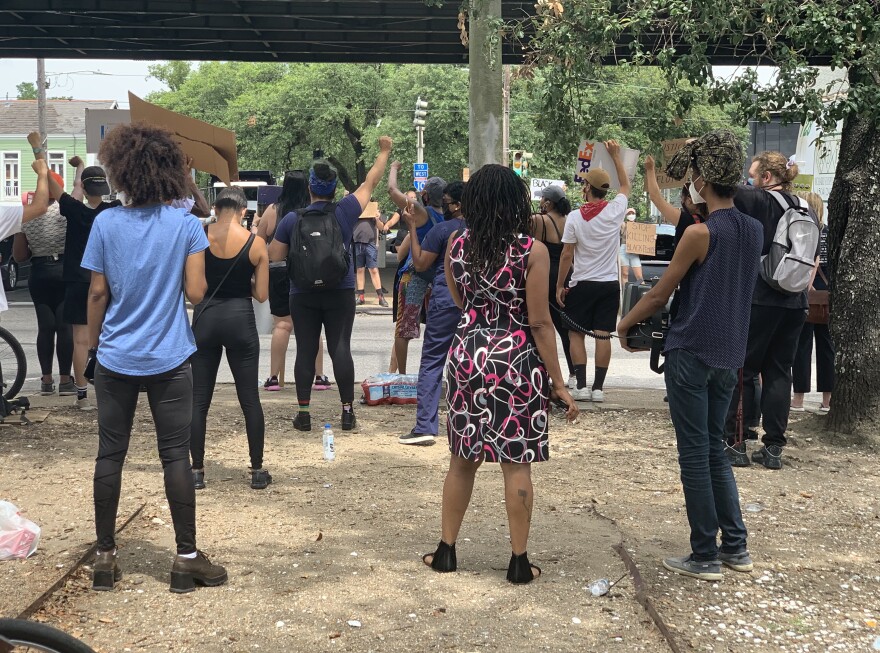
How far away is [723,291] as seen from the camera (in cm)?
466

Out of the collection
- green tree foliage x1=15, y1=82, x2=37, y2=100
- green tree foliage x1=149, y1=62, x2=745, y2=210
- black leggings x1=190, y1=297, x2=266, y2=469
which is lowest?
black leggings x1=190, y1=297, x2=266, y2=469

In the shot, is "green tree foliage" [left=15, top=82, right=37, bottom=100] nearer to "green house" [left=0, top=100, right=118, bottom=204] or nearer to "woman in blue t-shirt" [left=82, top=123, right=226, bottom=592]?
"green house" [left=0, top=100, right=118, bottom=204]

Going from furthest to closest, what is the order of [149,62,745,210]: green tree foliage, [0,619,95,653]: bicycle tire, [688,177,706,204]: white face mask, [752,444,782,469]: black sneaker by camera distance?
[149,62,745,210]: green tree foliage
[752,444,782,469]: black sneaker
[688,177,706,204]: white face mask
[0,619,95,653]: bicycle tire

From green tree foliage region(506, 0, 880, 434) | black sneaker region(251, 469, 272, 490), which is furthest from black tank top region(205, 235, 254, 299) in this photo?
green tree foliage region(506, 0, 880, 434)

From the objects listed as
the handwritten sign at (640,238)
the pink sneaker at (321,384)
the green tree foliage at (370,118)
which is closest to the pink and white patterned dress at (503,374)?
the pink sneaker at (321,384)

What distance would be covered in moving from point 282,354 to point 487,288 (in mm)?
5257

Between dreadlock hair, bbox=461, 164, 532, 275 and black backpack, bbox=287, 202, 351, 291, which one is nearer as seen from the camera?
dreadlock hair, bbox=461, 164, 532, 275

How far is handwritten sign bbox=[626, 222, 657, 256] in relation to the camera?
11203mm

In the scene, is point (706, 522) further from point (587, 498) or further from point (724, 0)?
point (724, 0)

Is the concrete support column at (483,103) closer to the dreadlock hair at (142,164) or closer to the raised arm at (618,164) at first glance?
the raised arm at (618,164)

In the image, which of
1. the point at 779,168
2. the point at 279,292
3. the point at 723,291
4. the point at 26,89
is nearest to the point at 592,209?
the point at 779,168

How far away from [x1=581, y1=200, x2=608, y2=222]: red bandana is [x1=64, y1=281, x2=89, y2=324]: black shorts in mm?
4143

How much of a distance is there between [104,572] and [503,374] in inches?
75.1

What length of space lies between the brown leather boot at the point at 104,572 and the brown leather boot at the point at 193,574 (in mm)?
257
